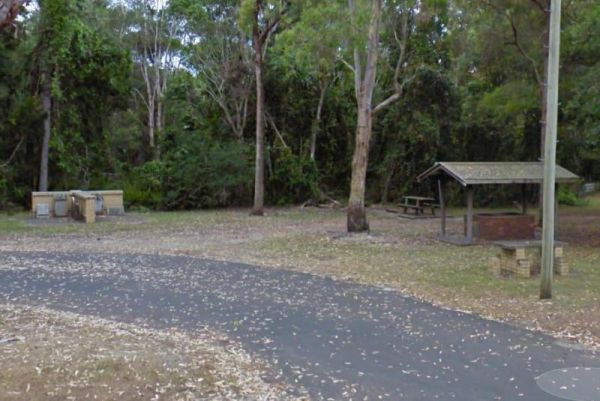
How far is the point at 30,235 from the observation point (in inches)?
568

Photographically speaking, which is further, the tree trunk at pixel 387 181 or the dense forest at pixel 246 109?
the tree trunk at pixel 387 181

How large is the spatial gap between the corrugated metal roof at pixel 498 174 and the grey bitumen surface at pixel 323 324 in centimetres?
530

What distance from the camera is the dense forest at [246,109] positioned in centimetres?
2033

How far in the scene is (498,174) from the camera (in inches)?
520

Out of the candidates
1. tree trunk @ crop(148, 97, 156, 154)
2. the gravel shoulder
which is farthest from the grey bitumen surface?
tree trunk @ crop(148, 97, 156, 154)

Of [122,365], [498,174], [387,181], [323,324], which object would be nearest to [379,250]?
[498,174]

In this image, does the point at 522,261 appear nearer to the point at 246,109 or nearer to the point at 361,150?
the point at 361,150

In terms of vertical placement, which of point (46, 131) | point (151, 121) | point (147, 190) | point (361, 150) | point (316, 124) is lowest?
point (147, 190)

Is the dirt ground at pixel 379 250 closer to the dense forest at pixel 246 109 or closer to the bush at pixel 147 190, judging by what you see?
the bush at pixel 147 190

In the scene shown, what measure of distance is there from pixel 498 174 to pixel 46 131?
15888 mm

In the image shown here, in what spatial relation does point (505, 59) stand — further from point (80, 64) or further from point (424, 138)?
point (80, 64)

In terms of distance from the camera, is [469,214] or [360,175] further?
[360,175]

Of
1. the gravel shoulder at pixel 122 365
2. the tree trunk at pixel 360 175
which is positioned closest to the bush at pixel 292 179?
the tree trunk at pixel 360 175

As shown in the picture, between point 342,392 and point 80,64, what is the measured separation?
2113cm
